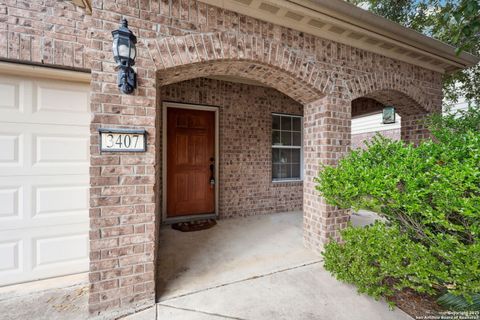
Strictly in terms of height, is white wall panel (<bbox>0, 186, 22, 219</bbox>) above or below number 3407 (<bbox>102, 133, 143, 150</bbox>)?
below

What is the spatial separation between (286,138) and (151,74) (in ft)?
11.8

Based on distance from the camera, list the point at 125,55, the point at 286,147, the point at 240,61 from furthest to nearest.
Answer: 1. the point at 286,147
2. the point at 240,61
3. the point at 125,55

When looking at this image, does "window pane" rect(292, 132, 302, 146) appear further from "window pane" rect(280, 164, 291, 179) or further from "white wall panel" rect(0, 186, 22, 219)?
"white wall panel" rect(0, 186, 22, 219)

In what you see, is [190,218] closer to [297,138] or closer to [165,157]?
Answer: [165,157]

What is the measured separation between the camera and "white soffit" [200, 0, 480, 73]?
7.27ft

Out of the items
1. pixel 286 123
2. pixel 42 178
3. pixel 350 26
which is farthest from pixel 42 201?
pixel 286 123

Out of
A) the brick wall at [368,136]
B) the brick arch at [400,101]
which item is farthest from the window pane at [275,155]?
the brick wall at [368,136]

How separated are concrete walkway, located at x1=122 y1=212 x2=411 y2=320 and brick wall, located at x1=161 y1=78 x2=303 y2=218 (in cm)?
116

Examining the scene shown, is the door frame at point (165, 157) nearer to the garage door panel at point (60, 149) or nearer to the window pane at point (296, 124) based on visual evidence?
the garage door panel at point (60, 149)

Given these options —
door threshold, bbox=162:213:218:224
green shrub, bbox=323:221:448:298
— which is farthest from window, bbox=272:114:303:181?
green shrub, bbox=323:221:448:298

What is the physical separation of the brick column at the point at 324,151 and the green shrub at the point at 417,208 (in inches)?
22.2

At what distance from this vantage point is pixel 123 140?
69.2 inches

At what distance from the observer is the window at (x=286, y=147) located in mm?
4781

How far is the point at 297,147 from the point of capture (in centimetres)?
505
